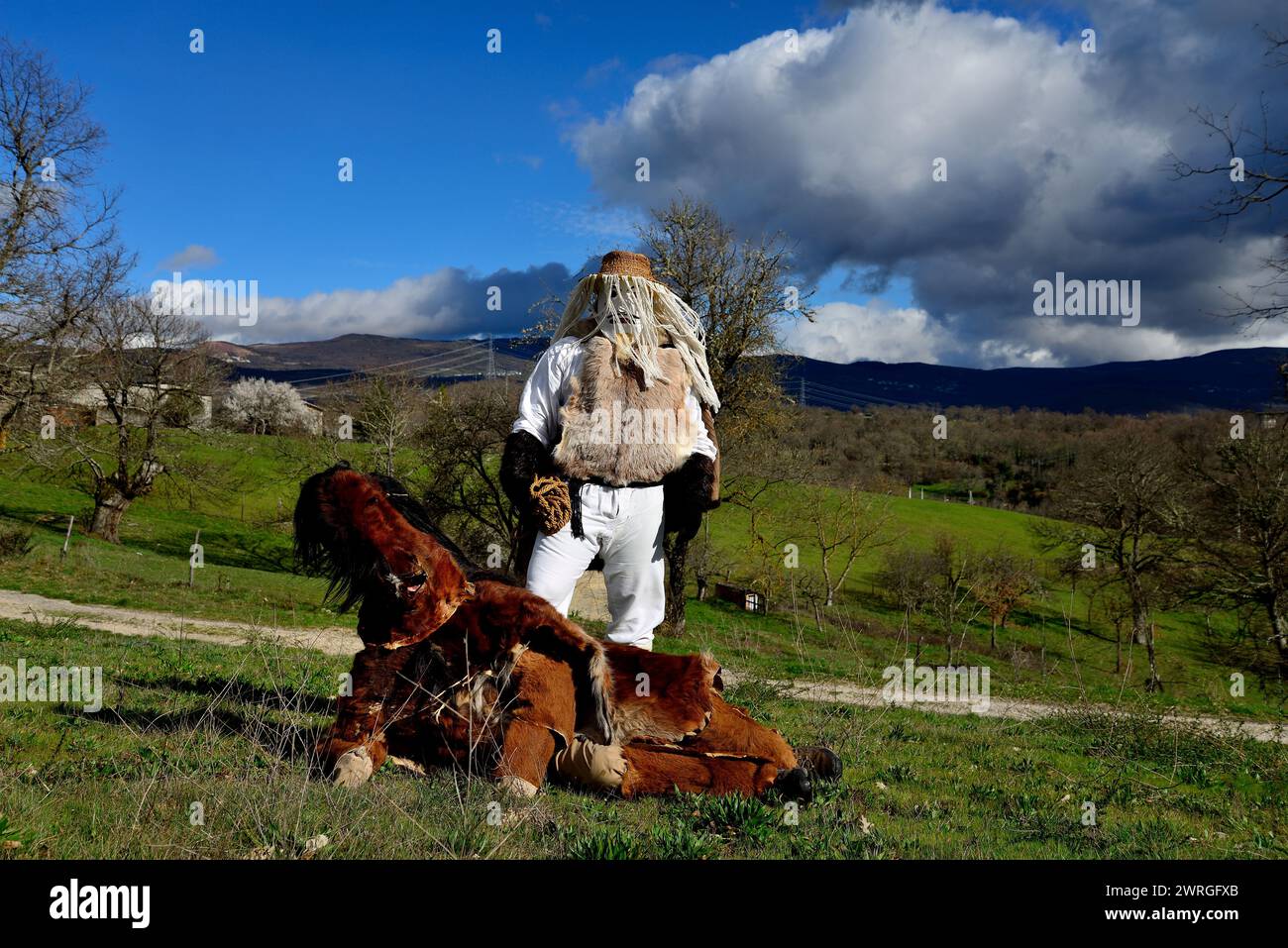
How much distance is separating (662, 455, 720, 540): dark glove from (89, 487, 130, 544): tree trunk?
3515 cm

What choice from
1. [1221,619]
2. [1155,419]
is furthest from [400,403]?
[1155,419]

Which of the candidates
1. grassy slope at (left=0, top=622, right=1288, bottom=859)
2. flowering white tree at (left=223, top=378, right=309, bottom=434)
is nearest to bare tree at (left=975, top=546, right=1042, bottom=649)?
grassy slope at (left=0, top=622, right=1288, bottom=859)

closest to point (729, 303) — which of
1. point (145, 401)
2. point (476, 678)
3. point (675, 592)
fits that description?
point (675, 592)

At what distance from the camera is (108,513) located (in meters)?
32.5

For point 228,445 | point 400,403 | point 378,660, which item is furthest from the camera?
point 228,445

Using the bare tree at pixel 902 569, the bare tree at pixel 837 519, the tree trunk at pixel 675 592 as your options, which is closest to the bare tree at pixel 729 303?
the tree trunk at pixel 675 592

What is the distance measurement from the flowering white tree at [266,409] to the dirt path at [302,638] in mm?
25833

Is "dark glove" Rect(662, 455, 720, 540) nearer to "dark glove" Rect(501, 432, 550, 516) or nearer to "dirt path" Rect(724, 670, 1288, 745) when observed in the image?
"dark glove" Rect(501, 432, 550, 516)

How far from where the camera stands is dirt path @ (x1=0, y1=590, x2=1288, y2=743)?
991 cm

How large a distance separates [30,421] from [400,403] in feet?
34.6
